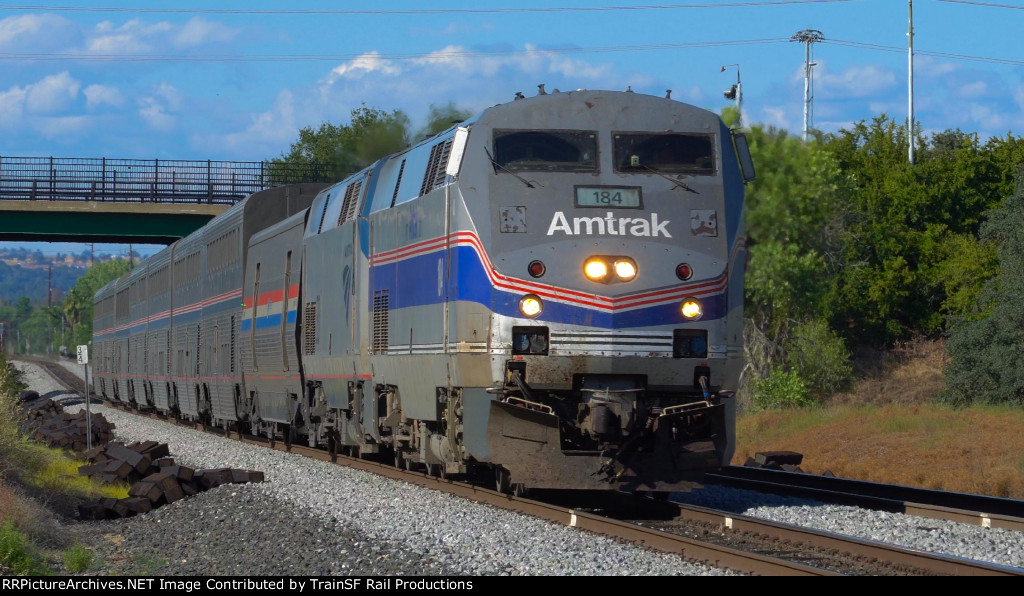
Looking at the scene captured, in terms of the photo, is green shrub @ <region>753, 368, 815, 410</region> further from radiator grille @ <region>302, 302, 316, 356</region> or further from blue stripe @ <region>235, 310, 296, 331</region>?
radiator grille @ <region>302, 302, 316, 356</region>

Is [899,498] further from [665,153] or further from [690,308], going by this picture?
[665,153]

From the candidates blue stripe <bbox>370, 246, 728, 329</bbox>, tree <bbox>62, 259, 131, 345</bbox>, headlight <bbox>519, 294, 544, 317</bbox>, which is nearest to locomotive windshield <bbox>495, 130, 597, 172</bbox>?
blue stripe <bbox>370, 246, 728, 329</bbox>

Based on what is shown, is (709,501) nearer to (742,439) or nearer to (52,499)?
(52,499)

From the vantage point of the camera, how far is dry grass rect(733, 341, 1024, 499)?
17484 millimetres

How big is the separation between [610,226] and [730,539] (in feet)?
9.79

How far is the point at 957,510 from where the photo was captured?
1130 centimetres

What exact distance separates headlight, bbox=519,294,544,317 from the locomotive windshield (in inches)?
51.8

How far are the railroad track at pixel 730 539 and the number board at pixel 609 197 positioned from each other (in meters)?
2.82

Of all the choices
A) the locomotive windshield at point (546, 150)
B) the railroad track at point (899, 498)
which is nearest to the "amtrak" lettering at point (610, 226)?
the locomotive windshield at point (546, 150)

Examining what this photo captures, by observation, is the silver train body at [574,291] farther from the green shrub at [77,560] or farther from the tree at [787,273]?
the tree at [787,273]

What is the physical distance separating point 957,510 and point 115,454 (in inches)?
477

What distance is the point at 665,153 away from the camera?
11.7 metres

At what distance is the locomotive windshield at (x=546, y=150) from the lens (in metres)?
11.5

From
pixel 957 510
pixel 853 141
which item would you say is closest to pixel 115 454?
pixel 957 510
